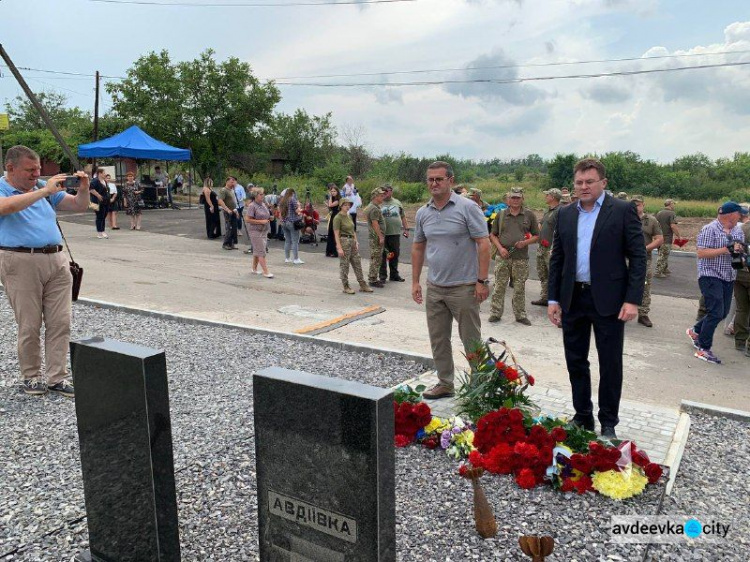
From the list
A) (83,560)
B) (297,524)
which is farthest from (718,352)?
(83,560)

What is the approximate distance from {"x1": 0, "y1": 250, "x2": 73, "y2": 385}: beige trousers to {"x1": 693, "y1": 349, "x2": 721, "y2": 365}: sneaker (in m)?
6.67

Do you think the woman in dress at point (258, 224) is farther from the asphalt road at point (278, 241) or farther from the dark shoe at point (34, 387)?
the dark shoe at point (34, 387)

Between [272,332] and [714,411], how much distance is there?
481cm

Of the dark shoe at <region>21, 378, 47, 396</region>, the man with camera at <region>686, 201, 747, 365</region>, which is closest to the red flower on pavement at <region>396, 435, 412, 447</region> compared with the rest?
the dark shoe at <region>21, 378, 47, 396</region>

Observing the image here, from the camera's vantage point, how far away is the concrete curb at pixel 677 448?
414cm

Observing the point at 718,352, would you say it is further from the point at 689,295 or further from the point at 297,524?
the point at 297,524

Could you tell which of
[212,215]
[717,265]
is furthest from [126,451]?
[212,215]

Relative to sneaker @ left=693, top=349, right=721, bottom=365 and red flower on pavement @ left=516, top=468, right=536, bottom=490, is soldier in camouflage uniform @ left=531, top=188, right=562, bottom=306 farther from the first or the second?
red flower on pavement @ left=516, top=468, right=536, bottom=490

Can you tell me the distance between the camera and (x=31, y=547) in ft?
11.0

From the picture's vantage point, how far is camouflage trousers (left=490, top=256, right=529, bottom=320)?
9094mm

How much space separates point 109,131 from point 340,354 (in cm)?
3488

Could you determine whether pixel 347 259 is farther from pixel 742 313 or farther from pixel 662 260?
pixel 662 260

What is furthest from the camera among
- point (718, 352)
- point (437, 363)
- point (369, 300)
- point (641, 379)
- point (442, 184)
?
point (369, 300)

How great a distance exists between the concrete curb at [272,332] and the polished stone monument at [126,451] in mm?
3792
